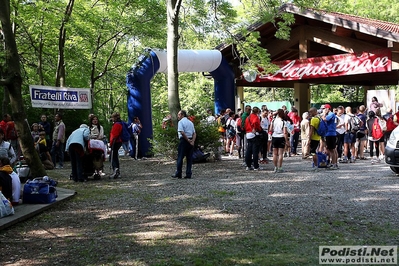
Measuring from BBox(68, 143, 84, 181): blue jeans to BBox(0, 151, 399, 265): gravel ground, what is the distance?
1.13ft

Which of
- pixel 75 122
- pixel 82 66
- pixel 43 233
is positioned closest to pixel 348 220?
pixel 43 233

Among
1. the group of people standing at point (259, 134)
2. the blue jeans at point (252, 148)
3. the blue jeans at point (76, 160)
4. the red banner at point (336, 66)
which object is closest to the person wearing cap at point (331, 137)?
the group of people standing at point (259, 134)

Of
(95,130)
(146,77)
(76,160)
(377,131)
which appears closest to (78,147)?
(76,160)

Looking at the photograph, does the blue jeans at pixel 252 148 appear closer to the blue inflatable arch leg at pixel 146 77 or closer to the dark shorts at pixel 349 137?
the dark shorts at pixel 349 137

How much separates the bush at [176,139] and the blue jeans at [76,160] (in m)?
4.06

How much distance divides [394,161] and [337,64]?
9.72 metres

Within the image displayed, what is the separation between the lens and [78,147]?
35.1 ft

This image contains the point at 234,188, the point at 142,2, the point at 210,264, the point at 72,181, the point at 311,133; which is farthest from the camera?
the point at 142,2

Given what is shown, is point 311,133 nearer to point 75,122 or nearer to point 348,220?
point 348,220

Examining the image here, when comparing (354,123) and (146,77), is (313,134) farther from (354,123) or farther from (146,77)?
(146,77)

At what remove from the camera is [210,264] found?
15.6 feet

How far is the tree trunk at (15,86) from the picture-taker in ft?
→ 29.1

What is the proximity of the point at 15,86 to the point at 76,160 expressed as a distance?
107 inches

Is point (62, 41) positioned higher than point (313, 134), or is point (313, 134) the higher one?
A: point (62, 41)
